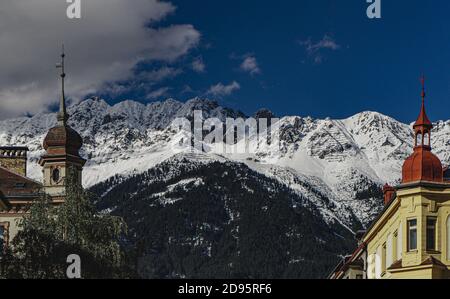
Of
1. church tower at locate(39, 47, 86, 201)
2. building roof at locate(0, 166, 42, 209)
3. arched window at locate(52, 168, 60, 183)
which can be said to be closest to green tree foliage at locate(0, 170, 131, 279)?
building roof at locate(0, 166, 42, 209)

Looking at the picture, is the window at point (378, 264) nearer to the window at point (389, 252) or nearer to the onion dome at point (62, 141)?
the window at point (389, 252)

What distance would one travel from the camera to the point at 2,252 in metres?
46.0

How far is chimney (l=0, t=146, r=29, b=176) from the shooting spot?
110m

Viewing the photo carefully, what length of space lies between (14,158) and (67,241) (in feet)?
208

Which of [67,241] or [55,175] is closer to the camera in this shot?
[67,241]

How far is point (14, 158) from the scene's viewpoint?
11250 cm

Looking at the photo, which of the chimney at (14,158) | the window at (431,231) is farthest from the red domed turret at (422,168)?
the chimney at (14,158)

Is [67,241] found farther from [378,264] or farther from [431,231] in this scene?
[378,264]

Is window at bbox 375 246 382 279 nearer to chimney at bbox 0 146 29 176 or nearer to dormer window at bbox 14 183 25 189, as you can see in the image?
dormer window at bbox 14 183 25 189

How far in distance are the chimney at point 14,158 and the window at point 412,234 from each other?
65161 mm

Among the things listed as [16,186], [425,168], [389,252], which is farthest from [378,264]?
[16,186]

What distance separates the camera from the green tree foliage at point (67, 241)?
46000 millimetres

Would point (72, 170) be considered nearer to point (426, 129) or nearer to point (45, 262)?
point (45, 262)
